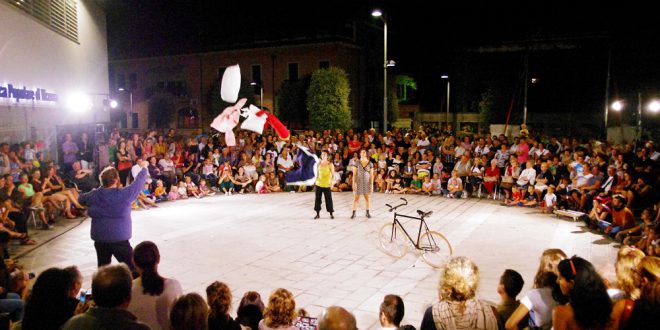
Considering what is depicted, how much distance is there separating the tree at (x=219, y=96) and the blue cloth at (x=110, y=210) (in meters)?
30.2

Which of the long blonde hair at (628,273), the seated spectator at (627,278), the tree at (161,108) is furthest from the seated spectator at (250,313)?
the tree at (161,108)

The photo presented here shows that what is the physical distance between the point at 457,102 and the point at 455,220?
3551 centimetres

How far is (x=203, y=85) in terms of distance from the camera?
41.1 m

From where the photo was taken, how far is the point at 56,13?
14352 millimetres

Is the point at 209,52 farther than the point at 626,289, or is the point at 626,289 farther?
the point at 209,52

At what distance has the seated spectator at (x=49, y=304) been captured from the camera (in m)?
3.34

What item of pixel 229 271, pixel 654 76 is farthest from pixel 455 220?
pixel 654 76

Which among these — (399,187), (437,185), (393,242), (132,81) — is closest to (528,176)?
(437,185)

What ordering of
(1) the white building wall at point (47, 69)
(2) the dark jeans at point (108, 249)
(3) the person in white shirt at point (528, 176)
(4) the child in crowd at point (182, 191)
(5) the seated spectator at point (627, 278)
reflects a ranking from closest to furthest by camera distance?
(5) the seated spectator at point (627, 278), (2) the dark jeans at point (108, 249), (1) the white building wall at point (47, 69), (3) the person in white shirt at point (528, 176), (4) the child in crowd at point (182, 191)

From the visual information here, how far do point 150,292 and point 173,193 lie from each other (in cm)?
1203

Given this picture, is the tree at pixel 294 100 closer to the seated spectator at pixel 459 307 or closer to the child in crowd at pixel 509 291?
the child in crowd at pixel 509 291

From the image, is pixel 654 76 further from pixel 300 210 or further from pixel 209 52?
pixel 209 52

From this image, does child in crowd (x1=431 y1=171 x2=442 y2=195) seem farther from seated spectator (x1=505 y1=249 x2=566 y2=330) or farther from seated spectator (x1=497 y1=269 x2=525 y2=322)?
seated spectator (x1=497 y1=269 x2=525 y2=322)

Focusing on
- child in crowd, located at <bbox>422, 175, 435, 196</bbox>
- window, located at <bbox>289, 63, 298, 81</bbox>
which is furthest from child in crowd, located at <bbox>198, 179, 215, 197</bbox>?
window, located at <bbox>289, 63, 298, 81</bbox>
